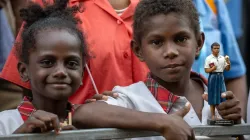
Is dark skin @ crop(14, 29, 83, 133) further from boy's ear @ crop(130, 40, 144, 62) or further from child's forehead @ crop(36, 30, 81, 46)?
boy's ear @ crop(130, 40, 144, 62)

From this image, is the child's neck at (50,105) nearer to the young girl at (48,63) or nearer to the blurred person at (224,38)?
the young girl at (48,63)

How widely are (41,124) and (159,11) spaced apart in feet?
3.54

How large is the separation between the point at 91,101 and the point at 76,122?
18 cm

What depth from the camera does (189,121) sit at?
14.5ft

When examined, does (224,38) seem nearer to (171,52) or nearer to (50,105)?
(171,52)

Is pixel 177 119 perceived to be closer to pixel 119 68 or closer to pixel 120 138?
pixel 120 138

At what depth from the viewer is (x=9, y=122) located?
14.2 ft

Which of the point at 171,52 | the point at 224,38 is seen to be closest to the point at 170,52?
the point at 171,52

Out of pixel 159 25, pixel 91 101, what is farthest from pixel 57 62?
pixel 159 25

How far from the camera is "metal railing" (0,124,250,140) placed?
146 inches

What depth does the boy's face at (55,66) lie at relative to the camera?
4395mm

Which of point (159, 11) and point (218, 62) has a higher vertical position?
point (159, 11)

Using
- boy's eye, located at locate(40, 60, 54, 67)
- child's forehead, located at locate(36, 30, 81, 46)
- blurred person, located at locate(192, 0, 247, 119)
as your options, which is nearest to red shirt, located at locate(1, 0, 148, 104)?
child's forehead, located at locate(36, 30, 81, 46)

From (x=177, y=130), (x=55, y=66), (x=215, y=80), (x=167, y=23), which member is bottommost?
(x=177, y=130)
